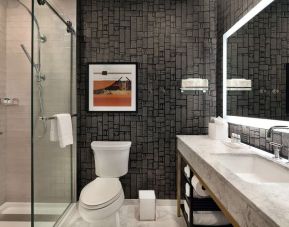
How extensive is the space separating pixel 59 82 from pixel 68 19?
854 millimetres

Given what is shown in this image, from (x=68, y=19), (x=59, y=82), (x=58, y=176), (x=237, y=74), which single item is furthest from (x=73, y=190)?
(x=237, y=74)

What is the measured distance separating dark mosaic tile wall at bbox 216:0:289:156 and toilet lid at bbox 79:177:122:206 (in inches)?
52.2

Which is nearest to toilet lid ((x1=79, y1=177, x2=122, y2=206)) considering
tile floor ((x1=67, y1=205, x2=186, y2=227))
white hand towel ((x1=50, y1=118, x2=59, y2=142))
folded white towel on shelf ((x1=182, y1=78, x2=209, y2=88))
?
tile floor ((x1=67, y1=205, x2=186, y2=227))

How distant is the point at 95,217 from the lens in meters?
2.16

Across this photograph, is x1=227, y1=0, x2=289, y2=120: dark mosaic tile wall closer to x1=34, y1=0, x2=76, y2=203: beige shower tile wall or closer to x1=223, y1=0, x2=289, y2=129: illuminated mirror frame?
x1=223, y1=0, x2=289, y2=129: illuminated mirror frame

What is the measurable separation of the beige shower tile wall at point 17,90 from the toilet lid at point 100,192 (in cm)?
108

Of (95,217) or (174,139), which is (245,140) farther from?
(95,217)

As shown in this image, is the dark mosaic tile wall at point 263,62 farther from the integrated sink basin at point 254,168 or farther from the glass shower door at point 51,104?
the glass shower door at point 51,104

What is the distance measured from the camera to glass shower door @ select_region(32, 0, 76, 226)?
6.72ft

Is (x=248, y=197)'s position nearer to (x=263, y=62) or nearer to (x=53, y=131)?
(x=263, y=62)

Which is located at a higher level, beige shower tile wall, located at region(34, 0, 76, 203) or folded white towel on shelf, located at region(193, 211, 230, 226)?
beige shower tile wall, located at region(34, 0, 76, 203)

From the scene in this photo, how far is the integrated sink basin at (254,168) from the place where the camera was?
1454mm

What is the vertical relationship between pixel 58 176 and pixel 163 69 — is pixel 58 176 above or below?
below

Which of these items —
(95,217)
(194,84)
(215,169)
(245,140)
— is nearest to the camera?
(215,169)
